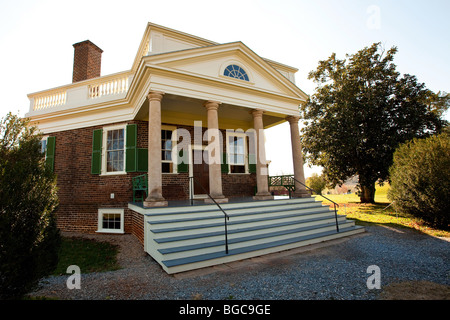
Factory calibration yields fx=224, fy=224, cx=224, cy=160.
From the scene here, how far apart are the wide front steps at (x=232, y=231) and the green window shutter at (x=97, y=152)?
15.8 feet

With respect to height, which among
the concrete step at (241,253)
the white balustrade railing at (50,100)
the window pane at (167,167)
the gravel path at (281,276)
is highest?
the white balustrade railing at (50,100)

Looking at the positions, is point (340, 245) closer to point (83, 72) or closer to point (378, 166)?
point (378, 166)

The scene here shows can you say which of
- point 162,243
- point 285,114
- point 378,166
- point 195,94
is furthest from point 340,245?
point 378,166

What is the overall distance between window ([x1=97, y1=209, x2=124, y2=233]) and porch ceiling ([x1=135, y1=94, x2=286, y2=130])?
3.97 m

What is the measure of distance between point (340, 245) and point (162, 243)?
4884 mm

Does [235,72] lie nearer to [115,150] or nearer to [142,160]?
[142,160]

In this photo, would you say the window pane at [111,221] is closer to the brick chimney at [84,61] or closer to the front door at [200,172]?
the front door at [200,172]

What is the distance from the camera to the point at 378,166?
13.9 meters

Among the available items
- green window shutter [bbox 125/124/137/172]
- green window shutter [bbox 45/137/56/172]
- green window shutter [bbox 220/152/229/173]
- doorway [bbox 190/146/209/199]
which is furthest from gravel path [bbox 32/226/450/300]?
green window shutter [bbox 45/137/56/172]

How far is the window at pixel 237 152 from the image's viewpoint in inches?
449

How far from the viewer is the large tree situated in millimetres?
13711

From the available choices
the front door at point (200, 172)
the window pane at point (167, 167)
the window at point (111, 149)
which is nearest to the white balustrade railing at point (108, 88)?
the window at point (111, 149)

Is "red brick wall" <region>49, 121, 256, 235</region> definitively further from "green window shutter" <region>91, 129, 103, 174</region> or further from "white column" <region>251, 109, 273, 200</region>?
"white column" <region>251, 109, 273, 200</region>

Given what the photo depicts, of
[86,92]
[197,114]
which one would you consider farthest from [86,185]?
[197,114]
